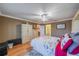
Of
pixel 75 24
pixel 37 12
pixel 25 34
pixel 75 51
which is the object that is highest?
pixel 37 12

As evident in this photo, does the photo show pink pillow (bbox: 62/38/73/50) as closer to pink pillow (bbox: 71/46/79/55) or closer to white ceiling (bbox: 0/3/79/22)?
pink pillow (bbox: 71/46/79/55)

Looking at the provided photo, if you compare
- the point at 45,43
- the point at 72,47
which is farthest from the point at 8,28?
the point at 72,47

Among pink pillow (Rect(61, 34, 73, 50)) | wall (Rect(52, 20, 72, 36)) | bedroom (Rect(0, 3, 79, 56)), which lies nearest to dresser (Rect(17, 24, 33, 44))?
bedroom (Rect(0, 3, 79, 56))

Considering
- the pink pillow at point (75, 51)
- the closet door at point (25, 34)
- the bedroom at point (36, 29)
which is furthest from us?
the closet door at point (25, 34)

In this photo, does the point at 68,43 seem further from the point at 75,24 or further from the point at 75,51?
the point at 75,24

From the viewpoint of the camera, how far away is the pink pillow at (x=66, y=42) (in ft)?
3.23

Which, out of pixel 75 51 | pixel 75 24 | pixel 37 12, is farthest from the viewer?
pixel 75 24

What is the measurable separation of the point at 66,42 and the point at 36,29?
0.41 metres

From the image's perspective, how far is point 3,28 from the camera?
1.09 meters

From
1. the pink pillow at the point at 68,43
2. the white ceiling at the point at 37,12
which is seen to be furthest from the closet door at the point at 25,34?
the pink pillow at the point at 68,43

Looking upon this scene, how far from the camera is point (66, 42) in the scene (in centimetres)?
101

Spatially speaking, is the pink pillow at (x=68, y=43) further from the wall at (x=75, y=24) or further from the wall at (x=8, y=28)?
the wall at (x=8, y=28)

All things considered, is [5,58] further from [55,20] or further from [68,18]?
[68,18]

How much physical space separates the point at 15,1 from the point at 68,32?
2.42 ft
